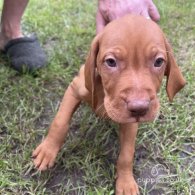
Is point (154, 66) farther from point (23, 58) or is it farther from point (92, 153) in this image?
point (23, 58)

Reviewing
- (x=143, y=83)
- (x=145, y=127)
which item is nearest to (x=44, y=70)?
(x=145, y=127)

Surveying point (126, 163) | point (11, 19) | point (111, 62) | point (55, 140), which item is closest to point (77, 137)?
point (55, 140)

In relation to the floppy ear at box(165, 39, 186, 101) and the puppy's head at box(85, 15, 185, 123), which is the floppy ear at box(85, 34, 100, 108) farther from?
the floppy ear at box(165, 39, 186, 101)

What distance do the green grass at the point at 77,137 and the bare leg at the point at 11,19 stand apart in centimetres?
16

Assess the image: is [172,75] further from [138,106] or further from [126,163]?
[126,163]

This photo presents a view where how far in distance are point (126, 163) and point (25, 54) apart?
44.7 inches

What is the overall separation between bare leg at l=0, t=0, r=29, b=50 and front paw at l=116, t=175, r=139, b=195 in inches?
52.4

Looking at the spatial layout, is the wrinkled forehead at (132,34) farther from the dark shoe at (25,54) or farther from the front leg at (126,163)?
the dark shoe at (25,54)

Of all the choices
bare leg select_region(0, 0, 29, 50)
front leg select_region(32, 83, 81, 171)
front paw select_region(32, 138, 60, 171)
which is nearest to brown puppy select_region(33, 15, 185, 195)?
front leg select_region(32, 83, 81, 171)

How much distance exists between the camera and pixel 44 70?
2977mm

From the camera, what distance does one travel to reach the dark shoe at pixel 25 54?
294 cm

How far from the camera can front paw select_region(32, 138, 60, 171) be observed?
87.5 inches

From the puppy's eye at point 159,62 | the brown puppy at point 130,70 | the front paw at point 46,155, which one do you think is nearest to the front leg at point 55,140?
the front paw at point 46,155

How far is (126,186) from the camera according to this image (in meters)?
2.19
